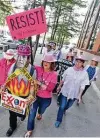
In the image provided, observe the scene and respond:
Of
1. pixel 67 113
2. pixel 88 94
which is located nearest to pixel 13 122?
pixel 67 113

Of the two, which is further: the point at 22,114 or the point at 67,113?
the point at 67,113

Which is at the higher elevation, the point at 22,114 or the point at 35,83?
the point at 35,83

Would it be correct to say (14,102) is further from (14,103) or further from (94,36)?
(94,36)

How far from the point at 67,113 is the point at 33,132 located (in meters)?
1.97

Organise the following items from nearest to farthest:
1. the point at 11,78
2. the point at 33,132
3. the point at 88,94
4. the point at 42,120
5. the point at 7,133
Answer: the point at 11,78 < the point at 7,133 < the point at 33,132 < the point at 42,120 < the point at 88,94

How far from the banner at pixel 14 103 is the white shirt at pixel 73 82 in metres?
1.60

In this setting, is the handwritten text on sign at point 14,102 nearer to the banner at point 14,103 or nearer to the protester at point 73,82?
the banner at point 14,103

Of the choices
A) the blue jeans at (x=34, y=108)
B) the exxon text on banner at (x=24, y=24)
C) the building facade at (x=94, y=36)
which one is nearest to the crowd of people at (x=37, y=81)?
the blue jeans at (x=34, y=108)

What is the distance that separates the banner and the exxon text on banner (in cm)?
142

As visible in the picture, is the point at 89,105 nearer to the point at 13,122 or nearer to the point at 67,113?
the point at 67,113

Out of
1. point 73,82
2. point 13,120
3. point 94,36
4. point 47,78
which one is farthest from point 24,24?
point 94,36

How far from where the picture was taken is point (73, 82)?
571 cm

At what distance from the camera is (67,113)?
724 cm

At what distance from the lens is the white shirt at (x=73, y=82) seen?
18.6 ft
